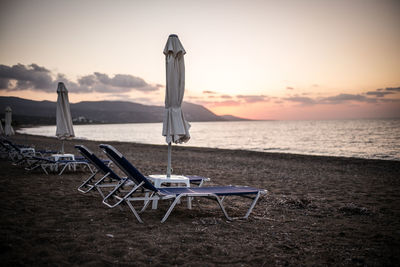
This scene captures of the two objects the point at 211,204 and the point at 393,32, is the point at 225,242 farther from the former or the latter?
the point at 393,32

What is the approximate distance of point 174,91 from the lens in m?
5.12

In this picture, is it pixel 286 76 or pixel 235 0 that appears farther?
pixel 286 76

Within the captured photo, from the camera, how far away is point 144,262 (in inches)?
107

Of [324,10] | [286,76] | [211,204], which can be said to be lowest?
[211,204]

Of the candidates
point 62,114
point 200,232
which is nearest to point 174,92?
point 200,232

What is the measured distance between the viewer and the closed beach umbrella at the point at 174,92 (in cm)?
502

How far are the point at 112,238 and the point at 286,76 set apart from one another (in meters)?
25.6

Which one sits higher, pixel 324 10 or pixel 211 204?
pixel 324 10

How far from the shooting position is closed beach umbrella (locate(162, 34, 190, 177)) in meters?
5.02

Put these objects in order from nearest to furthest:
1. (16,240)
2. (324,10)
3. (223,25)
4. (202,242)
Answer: (16,240) → (202,242) → (324,10) → (223,25)

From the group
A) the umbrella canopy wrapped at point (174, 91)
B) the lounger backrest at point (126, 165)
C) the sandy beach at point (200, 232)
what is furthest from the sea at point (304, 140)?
the lounger backrest at point (126, 165)

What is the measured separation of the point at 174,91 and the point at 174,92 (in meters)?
0.02

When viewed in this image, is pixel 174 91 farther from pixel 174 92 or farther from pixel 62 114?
pixel 62 114

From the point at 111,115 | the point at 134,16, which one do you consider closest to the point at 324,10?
the point at 134,16
